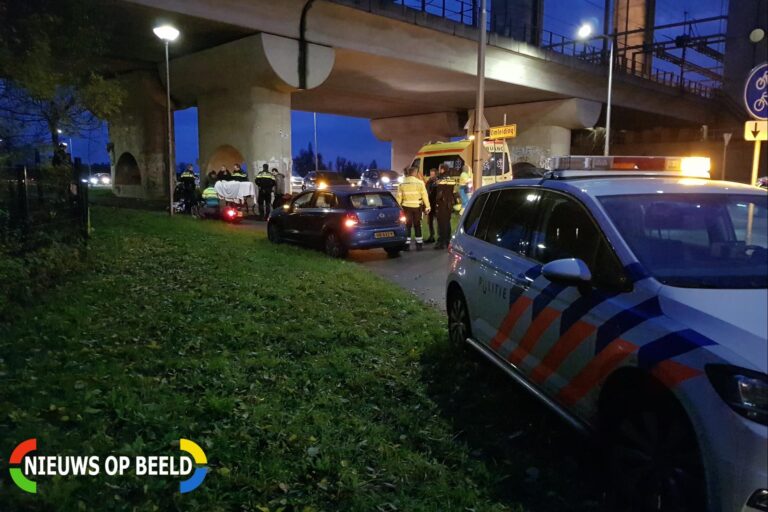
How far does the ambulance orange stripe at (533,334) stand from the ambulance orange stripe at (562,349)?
6.1 inches

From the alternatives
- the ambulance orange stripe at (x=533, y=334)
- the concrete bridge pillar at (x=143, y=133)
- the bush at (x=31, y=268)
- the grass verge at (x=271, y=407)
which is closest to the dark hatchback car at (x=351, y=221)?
the grass verge at (x=271, y=407)

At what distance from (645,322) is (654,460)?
0.65 metres

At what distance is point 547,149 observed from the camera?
32.6 metres

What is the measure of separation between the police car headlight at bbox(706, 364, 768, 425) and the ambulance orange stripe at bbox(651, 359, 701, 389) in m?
0.10

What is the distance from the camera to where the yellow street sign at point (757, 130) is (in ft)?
23.0

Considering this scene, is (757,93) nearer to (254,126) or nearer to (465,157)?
(465,157)

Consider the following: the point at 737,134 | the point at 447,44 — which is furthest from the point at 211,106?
the point at 737,134

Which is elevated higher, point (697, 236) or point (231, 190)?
point (231, 190)

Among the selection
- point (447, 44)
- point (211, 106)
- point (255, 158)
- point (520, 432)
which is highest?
point (447, 44)

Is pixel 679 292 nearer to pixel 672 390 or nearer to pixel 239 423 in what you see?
pixel 672 390

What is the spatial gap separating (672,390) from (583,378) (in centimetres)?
77

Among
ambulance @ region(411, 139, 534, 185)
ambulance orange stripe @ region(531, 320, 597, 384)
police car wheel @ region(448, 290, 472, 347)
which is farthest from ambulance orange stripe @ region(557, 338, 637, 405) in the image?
ambulance @ region(411, 139, 534, 185)
